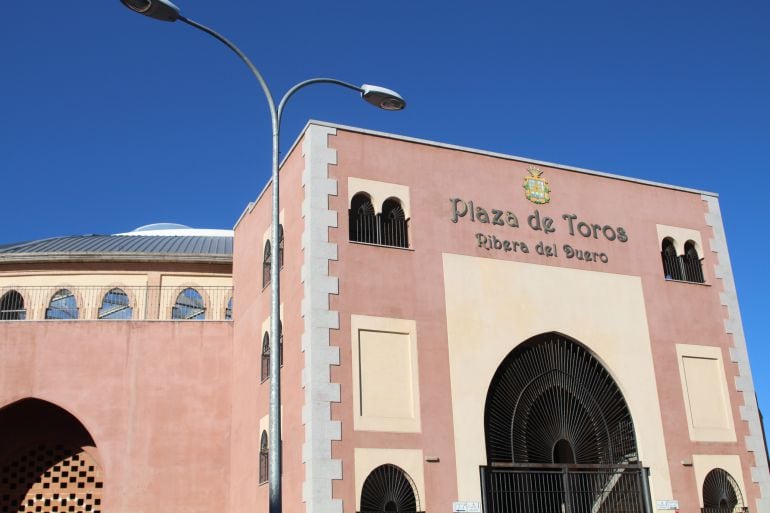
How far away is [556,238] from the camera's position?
18562 mm

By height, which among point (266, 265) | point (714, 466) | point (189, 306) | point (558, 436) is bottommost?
point (714, 466)

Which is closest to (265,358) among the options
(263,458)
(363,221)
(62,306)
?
(263,458)

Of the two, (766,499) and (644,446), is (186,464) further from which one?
(766,499)

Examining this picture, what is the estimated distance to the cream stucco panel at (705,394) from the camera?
18406 mm

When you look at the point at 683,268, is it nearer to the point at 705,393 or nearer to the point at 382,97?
the point at 705,393

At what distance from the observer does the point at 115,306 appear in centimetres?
2527

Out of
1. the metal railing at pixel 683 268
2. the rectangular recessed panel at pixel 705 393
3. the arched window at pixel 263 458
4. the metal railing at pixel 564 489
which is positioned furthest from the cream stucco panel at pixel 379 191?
the rectangular recessed panel at pixel 705 393

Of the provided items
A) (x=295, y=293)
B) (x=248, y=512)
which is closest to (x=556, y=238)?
(x=295, y=293)

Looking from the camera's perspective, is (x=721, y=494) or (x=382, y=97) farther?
(x=721, y=494)

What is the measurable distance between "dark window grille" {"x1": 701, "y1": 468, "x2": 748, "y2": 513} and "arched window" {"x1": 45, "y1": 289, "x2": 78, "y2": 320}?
1687 centimetres

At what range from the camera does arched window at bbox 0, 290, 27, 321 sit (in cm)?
2492

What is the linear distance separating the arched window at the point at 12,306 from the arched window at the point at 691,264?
1751 centimetres

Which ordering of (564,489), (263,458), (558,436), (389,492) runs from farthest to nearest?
1. (263,458)
2. (558,436)
3. (564,489)
4. (389,492)

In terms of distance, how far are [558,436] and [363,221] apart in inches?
221
